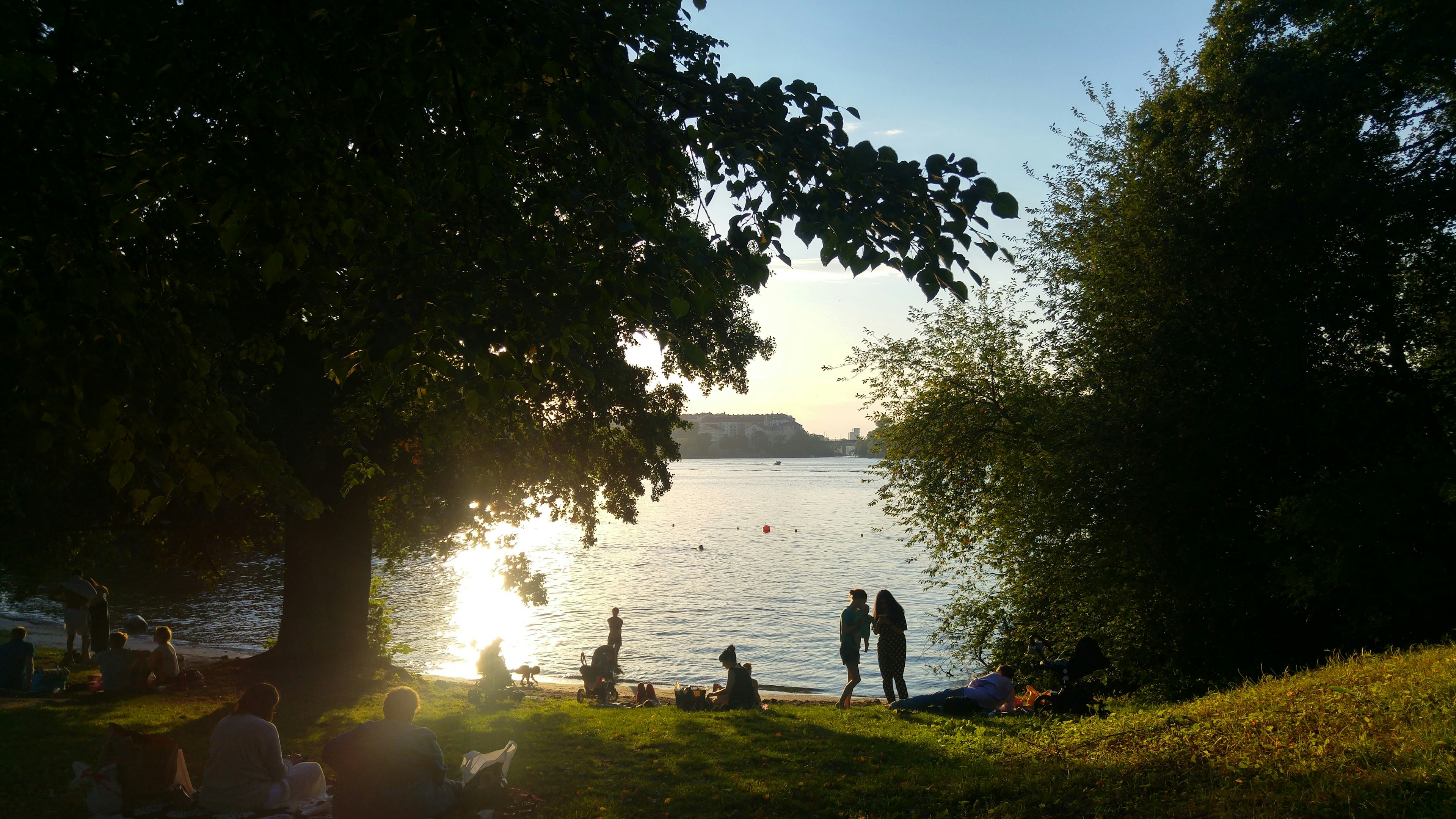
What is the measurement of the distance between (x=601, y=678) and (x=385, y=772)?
1172 centimetres

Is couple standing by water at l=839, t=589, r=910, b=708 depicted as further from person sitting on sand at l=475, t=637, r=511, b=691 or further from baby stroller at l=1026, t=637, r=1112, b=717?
person sitting on sand at l=475, t=637, r=511, b=691

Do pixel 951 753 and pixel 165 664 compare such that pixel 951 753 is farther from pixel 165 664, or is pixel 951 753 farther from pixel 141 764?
pixel 165 664

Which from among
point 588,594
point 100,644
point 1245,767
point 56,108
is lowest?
point 588,594

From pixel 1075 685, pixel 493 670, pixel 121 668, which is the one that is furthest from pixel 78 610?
pixel 1075 685

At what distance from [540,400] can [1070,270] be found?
11351 millimetres

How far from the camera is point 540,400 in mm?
14680

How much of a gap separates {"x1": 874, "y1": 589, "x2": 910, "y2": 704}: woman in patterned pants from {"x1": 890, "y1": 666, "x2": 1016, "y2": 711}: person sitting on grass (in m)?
2.20

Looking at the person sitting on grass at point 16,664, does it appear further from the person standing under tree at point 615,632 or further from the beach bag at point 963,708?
the beach bag at point 963,708

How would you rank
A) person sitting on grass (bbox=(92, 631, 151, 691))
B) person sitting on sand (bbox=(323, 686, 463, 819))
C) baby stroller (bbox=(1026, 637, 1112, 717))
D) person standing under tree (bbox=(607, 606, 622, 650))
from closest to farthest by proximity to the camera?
person sitting on sand (bbox=(323, 686, 463, 819))
baby stroller (bbox=(1026, 637, 1112, 717))
person sitting on grass (bbox=(92, 631, 151, 691))
person standing under tree (bbox=(607, 606, 622, 650))

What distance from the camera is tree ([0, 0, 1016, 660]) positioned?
4477 mm

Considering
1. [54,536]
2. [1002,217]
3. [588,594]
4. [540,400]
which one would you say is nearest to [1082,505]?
[540,400]

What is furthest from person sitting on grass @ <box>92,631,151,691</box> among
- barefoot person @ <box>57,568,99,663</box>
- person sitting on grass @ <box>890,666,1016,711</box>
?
person sitting on grass @ <box>890,666,1016,711</box>

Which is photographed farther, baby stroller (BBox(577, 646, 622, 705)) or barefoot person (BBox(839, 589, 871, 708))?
baby stroller (BBox(577, 646, 622, 705))

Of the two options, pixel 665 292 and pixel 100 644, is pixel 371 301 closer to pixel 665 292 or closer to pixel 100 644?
pixel 665 292
